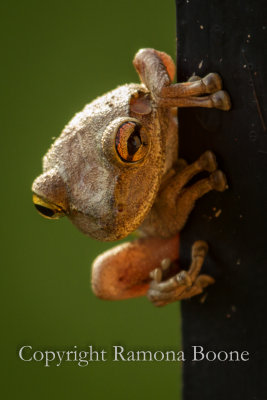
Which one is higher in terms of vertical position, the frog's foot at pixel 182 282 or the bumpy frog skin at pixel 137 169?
the bumpy frog skin at pixel 137 169

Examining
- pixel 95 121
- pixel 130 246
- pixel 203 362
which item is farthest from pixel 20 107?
pixel 203 362

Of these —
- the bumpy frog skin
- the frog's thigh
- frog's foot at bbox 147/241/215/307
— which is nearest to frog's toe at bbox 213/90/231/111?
the bumpy frog skin

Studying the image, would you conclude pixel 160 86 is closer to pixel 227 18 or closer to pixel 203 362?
pixel 227 18

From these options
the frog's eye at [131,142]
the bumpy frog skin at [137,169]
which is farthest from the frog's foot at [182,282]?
the frog's eye at [131,142]

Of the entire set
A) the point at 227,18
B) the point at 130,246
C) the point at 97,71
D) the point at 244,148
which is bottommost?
the point at 130,246

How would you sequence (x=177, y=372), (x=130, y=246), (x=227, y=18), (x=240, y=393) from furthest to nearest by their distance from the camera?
(x=177, y=372) < (x=130, y=246) < (x=240, y=393) < (x=227, y=18)

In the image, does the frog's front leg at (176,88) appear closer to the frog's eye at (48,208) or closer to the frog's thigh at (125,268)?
the frog's eye at (48,208)

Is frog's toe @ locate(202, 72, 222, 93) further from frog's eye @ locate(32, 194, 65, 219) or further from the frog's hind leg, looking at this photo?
frog's eye @ locate(32, 194, 65, 219)
